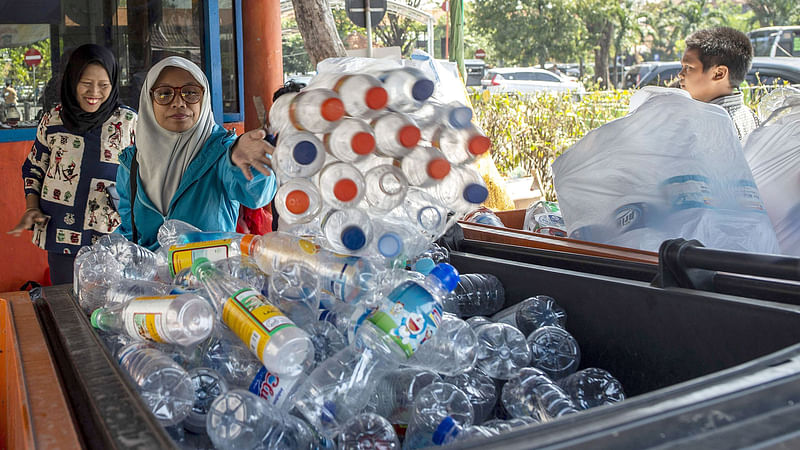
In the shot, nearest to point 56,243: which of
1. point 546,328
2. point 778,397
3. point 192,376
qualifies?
point 192,376

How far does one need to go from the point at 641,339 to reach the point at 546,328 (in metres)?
0.22

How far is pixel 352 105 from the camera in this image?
1.50 m

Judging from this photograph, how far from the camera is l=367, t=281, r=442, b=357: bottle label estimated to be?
1.39 meters

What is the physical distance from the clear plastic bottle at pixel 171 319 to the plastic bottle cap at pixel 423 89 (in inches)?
25.6

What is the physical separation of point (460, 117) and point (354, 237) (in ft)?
1.24

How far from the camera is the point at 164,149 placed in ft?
8.82

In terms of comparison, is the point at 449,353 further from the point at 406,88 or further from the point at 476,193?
the point at 406,88

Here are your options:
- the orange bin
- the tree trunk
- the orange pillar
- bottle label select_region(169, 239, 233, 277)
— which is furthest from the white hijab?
the tree trunk

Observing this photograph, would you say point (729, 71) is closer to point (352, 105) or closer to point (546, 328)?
point (546, 328)

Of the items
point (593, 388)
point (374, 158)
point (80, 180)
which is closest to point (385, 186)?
point (374, 158)

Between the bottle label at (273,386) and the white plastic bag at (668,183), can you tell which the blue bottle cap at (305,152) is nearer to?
the bottle label at (273,386)

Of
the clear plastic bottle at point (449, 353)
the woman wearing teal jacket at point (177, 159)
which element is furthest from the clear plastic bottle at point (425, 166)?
the woman wearing teal jacket at point (177, 159)

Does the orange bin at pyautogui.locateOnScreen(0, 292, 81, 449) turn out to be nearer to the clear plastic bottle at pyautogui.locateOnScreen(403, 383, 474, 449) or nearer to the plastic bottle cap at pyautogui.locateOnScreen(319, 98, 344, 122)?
the clear plastic bottle at pyautogui.locateOnScreen(403, 383, 474, 449)

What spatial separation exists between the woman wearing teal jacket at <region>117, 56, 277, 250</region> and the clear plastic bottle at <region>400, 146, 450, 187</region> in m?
1.12
